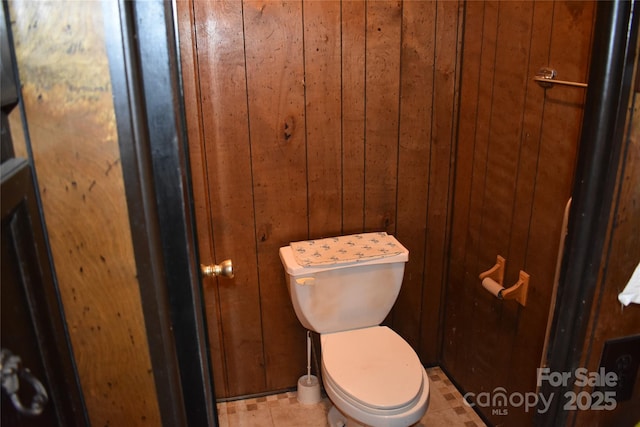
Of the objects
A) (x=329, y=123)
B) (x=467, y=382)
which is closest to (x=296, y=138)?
(x=329, y=123)

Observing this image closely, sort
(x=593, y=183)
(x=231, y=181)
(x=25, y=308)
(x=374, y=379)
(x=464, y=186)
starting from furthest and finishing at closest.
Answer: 1. (x=464, y=186)
2. (x=231, y=181)
3. (x=374, y=379)
4. (x=593, y=183)
5. (x=25, y=308)

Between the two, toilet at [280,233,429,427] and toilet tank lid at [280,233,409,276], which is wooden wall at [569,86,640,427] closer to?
toilet at [280,233,429,427]

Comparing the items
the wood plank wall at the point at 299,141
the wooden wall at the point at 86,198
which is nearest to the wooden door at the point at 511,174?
the wood plank wall at the point at 299,141

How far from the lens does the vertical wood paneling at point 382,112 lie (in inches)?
82.4

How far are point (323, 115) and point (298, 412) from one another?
4.26ft

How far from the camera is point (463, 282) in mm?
2385

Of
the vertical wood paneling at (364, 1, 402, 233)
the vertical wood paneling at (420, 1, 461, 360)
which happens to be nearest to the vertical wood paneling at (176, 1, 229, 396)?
the vertical wood paneling at (364, 1, 402, 233)

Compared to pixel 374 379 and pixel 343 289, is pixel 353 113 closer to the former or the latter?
pixel 343 289

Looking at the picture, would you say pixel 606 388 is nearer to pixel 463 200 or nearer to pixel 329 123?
pixel 463 200

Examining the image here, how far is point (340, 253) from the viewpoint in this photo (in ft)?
7.03

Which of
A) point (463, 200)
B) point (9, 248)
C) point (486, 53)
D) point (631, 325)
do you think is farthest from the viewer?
point (463, 200)

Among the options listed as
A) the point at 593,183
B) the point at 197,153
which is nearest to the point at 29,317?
the point at 593,183

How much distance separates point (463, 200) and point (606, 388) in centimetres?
122

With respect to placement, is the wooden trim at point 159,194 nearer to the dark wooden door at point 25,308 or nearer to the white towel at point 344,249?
the dark wooden door at point 25,308
